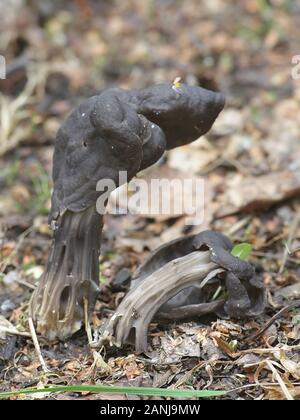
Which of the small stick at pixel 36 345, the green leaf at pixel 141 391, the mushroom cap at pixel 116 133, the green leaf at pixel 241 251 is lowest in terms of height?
the green leaf at pixel 141 391

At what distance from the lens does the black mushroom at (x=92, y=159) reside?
248 centimetres

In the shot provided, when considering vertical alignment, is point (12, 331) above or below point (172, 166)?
below

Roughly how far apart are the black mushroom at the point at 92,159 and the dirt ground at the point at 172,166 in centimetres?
17

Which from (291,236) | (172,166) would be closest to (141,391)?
(291,236)

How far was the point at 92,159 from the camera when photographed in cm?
253

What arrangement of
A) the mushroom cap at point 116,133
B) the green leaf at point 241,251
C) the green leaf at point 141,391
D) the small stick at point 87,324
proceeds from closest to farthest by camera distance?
the green leaf at point 141,391 < the mushroom cap at point 116,133 < the small stick at point 87,324 < the green leaf at point 241,251

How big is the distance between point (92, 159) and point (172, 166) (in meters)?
2.03

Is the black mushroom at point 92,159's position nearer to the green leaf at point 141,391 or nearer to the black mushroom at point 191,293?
the black mushroom at point 191,293

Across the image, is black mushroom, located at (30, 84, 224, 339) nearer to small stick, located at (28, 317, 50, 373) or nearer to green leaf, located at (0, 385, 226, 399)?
small stick, located at (28, 317, 50, 373)

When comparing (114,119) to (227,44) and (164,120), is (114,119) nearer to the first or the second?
(164,120)

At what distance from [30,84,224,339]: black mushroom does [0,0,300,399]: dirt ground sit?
169 millimetres

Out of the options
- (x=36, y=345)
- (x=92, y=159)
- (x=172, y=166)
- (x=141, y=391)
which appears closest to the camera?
(x=141, y=391)

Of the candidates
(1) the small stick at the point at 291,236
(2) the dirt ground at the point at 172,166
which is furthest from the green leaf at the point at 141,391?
(1) the small stick at the point at 291,236

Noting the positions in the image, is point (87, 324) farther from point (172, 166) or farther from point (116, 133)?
point (172, 166)
